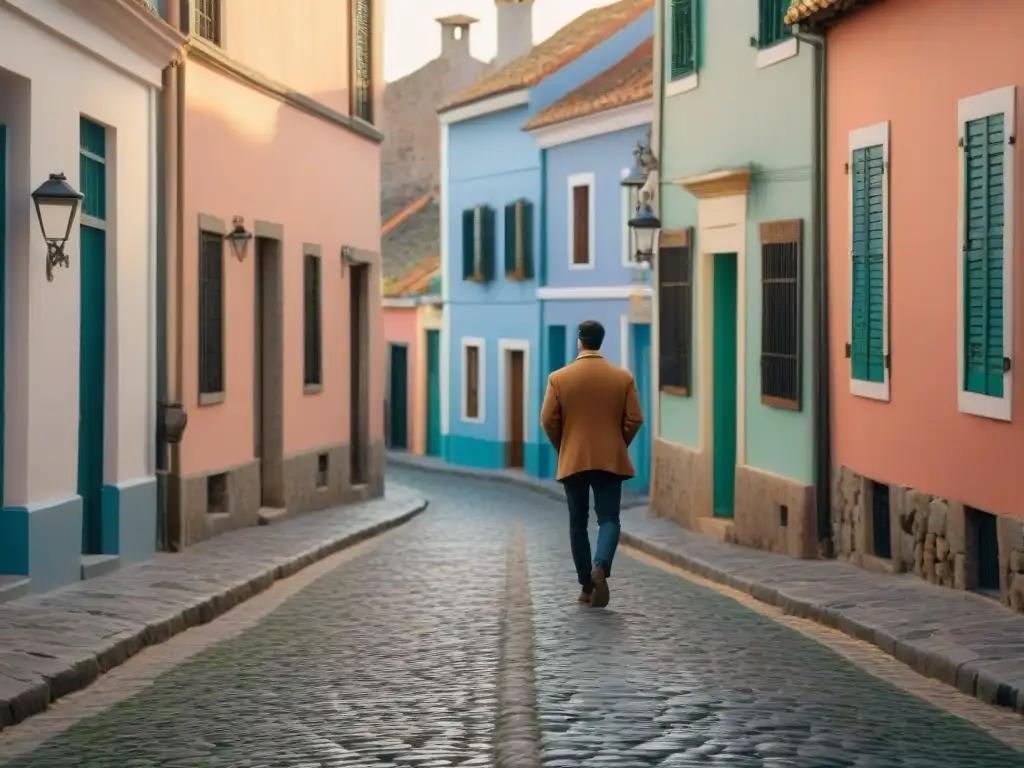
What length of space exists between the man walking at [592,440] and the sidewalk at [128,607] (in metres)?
2.45

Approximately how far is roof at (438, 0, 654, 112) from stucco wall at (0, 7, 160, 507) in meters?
21.5

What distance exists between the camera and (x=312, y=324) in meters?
23.6

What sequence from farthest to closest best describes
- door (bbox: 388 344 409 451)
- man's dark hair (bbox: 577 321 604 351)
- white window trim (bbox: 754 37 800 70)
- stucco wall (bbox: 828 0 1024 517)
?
1. door (bbox: 388 344 409 451)
2. white window trim (bbox: 754 37 800 70)
3. man's dark hair (bbox: 577 321 604 351)
4. stucco wall (bbox: 828 0 1024 517)

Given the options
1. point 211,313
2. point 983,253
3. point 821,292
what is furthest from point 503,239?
point 983,253

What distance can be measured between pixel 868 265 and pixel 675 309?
21.1 feet

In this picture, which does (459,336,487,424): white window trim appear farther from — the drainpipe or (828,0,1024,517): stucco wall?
(828,0,1024,517): stucco wall

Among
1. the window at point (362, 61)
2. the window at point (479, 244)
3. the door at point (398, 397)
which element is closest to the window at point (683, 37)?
the window at point (362, 61)

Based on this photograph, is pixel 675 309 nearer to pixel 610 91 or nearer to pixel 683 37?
pixel 683 37

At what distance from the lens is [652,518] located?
74.5 ft

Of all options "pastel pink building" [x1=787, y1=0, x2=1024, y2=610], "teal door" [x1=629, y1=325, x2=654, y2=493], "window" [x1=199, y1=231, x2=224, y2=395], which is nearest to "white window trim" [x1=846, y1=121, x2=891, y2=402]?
"pastel pink building" [x1=787, y1=0, x2=1024, y2=610]

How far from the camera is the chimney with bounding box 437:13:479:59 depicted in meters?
54.8

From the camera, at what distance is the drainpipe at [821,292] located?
1664 cm

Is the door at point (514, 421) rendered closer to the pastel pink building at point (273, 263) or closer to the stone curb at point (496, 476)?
the stone curb at point (496, 476)

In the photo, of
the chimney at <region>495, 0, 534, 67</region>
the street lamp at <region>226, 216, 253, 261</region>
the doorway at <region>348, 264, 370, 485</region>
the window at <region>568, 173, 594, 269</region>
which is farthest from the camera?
the chimney at <region>495, 0, 534, 67</region>
